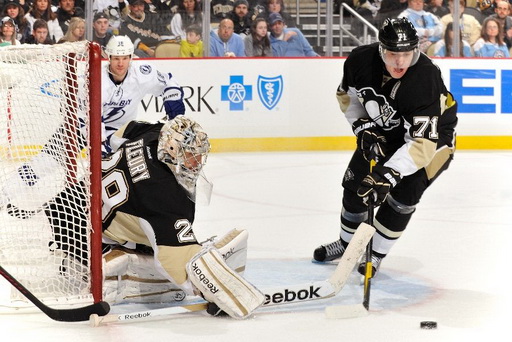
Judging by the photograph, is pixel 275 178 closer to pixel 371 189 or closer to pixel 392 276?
pixel 392 276

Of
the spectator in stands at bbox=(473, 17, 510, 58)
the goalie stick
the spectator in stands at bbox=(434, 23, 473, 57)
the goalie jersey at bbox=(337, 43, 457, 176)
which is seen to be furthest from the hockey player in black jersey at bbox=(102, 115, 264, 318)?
the spectator in stands at bbox=(473, 17, 510, 58)

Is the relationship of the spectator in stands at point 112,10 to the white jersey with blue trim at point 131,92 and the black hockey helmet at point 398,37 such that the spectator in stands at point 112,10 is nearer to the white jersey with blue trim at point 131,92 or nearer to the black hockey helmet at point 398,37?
the white jersey with blue trim at point 131,92

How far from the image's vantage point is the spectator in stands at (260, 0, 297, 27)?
8.05 meters

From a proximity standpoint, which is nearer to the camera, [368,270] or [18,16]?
[368,270]

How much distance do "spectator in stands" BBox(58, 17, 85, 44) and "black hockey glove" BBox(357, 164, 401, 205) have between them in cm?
460

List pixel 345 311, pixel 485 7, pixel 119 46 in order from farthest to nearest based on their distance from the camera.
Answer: pixel 485 7
pixel 119 46
pixel 345 311

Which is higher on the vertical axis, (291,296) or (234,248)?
(234,248)

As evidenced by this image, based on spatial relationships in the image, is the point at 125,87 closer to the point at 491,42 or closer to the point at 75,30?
the point at 75,30

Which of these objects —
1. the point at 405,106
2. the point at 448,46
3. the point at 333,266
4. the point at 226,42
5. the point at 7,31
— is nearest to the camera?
the point at 405,106

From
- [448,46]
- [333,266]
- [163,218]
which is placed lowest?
[333,266]

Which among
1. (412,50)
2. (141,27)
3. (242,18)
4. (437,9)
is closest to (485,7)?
(437,9)

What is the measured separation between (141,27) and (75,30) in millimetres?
520

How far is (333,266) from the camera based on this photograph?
4.12 metres

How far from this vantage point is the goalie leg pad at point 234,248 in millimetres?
3398
